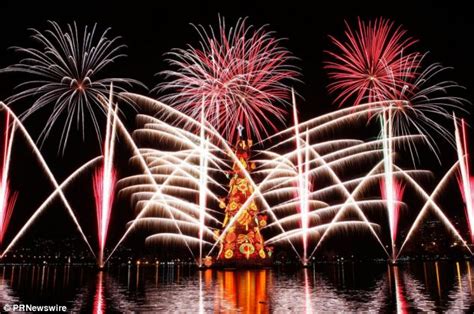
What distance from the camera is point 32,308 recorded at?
1620cm

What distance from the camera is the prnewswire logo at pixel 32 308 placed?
15.7 m

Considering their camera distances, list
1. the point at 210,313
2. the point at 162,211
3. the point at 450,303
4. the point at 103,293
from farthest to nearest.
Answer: the point at 162,211
the point at 103,293
the point at 450,303
the point at 210,313

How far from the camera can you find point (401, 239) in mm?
103812

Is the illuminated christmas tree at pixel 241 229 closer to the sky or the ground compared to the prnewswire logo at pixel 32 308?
closer to the sky

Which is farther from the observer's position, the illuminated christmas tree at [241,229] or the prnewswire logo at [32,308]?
the illuminated christmas tree at [241,229]

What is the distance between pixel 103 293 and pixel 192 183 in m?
15.6

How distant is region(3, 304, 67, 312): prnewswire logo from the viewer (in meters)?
15.7

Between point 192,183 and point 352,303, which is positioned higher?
point 192,183

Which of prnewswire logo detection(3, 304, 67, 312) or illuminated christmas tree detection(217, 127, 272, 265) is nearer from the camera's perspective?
prnewswire logo detection(3, 304, 67, 312)

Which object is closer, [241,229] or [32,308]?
[32,308]

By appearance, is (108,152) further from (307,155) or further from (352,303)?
(352,303)

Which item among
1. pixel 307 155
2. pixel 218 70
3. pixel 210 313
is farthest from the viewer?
pixel 307 155

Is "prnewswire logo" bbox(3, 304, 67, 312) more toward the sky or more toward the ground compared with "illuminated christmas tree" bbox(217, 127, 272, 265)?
more toward the ground

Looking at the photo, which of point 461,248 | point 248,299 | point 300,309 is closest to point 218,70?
point 248,299
